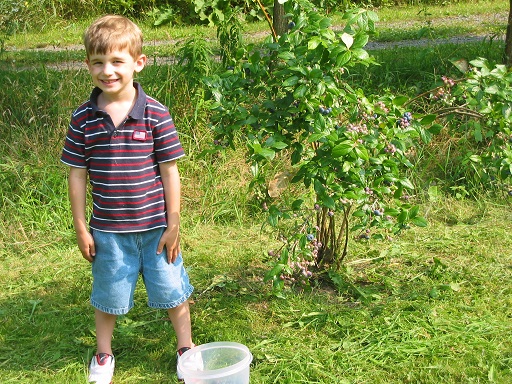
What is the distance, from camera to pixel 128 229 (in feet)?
9.37

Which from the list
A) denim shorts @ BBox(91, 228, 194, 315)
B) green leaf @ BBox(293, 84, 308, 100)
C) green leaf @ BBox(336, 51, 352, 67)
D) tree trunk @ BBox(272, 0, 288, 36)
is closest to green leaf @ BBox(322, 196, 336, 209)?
green leaf @ BBox(293, 84, 308, 100)

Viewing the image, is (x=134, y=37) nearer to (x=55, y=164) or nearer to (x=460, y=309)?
(x=460, y=309)

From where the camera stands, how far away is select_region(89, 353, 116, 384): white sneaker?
3.04m

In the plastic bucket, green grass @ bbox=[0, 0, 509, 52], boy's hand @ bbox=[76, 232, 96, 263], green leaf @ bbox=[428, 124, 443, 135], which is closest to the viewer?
the plastic bucket

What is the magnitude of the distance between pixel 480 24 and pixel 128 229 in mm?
8478

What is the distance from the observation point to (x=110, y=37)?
275 centimetres

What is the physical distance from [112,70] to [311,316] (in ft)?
4.89

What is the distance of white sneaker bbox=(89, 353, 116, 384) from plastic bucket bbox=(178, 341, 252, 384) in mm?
377

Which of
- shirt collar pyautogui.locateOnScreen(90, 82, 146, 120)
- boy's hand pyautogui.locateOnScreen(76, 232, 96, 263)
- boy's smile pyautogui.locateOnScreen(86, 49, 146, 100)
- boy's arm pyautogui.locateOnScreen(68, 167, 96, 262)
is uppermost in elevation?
boy's smile pyautogui.locateOnScreen(86, 49, 146, 100)

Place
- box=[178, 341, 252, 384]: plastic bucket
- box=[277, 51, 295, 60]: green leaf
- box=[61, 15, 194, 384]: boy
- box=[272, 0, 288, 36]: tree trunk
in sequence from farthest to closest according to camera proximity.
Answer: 1. box=[272, 0, 288, 36]: tree trunk
2. box=[277, 51, 295, 60]: green leaf
3. box=[61, 15, 194, 384]: boy
4. box=[178, 341, 252, 384]: plastic bucket

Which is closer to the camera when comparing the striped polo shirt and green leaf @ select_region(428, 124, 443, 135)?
the striped polo shirt

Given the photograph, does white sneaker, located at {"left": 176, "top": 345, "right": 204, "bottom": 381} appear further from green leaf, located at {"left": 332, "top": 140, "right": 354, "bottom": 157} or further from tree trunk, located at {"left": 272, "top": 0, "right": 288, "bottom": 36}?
tree trunk, located at {"left": 272, "top": 0, "right": 288, "bottom": 36}

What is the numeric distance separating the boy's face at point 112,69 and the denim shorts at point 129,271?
58cm

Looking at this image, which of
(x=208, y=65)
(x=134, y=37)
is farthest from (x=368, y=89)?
(x=134, y=37)
